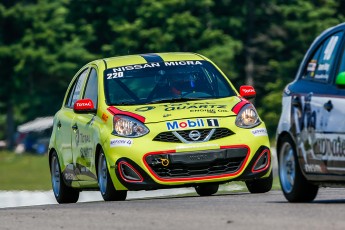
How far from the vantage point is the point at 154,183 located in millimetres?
16266

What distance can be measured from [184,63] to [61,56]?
199ft

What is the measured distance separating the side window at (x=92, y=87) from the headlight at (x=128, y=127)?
3.31 ft

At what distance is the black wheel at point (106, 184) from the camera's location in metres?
16.5

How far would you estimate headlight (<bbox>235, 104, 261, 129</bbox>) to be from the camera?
16500 millimetres

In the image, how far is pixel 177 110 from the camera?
1650 cm

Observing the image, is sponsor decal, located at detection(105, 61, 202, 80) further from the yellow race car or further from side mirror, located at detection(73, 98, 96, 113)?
side mirror, located at detection(73, 98, 96, 113)

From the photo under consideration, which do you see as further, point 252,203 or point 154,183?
point 154,183

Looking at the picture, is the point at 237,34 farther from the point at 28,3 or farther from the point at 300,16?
the point at 28,3

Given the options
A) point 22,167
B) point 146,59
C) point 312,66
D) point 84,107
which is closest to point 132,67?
point 146,59

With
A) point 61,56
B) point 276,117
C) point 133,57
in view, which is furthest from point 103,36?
point 133,57

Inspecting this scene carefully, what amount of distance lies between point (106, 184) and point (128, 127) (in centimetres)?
70

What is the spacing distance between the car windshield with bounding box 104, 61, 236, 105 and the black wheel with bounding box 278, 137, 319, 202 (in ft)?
10.3

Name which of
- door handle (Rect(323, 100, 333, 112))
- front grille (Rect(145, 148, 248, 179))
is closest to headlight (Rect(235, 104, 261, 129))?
front grille (Rect(145, 148, 248, 179))

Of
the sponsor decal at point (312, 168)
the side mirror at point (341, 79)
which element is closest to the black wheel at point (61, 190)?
the sponsor decal at point (312, 168)
